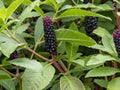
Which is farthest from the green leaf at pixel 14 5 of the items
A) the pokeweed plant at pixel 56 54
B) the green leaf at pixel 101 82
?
the green leaf at pixel 101 82

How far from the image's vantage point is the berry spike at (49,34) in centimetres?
96

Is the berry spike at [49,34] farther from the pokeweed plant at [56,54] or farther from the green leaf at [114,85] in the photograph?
the green leaf at [114,85]

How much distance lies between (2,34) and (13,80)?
0.69ft

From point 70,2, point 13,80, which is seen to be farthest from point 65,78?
point 70,2

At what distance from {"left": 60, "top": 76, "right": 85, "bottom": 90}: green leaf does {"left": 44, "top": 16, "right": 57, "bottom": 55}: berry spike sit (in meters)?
0.11

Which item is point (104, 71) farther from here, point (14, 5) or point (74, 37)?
point (14, 5)

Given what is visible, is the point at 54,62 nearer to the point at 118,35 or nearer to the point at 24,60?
the point at 24,60

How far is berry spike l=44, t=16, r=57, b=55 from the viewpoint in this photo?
96 centimetres

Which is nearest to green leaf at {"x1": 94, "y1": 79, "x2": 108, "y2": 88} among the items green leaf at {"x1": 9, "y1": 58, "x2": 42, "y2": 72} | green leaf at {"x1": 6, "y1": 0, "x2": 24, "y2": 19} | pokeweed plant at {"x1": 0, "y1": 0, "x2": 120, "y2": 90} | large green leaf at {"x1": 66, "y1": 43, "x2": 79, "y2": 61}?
pokeweed plant at {"x1": 0, "y1": 0, "x2": 120, "y2": 90}

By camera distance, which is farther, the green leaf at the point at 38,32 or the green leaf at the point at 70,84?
the green leaf at the point at 38,32

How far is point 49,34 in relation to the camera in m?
0.97

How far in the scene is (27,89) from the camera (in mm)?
957

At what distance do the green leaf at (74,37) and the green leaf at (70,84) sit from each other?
122 millimetres

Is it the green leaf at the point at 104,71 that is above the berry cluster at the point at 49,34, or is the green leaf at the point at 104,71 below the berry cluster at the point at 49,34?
below
